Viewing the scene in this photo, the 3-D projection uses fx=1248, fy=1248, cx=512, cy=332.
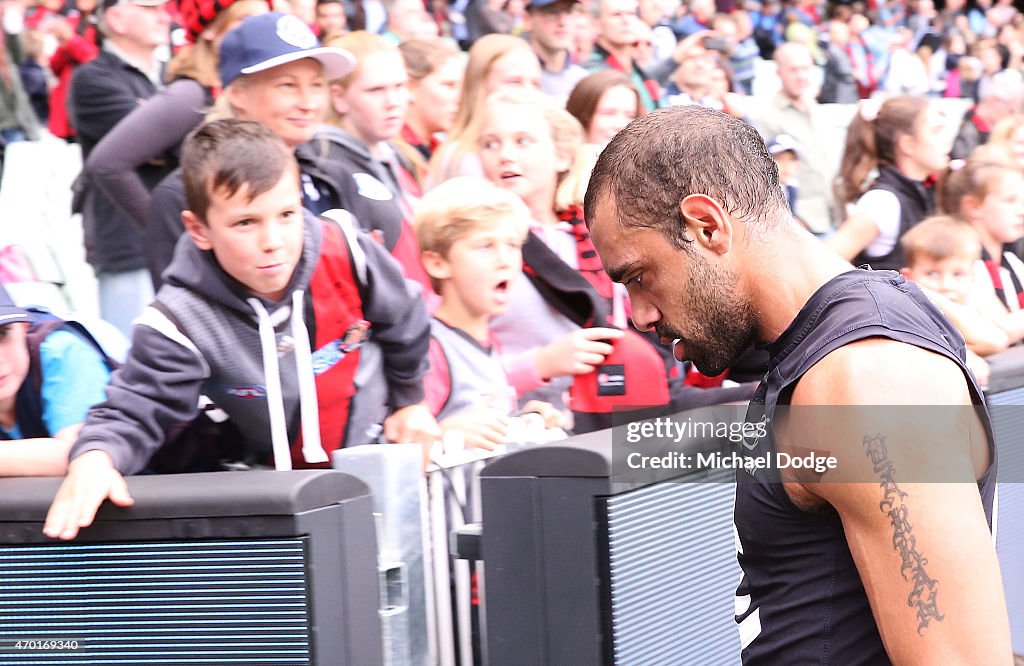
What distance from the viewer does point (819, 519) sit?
1686 millimetres

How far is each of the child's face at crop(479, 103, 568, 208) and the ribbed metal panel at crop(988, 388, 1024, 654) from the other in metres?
1.76

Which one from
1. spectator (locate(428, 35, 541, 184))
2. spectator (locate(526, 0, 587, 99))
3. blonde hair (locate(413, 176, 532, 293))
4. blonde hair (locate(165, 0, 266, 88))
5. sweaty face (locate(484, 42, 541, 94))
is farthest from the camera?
spectator (locate(526, 0, 587, 99))

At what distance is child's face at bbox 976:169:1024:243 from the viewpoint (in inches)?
219

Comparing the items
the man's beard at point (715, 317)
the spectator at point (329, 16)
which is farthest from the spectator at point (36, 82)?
the man's beard at point (715, 317)

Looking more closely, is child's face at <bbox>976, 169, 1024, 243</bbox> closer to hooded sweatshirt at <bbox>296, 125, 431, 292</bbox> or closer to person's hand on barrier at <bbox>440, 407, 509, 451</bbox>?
hooded sweatshirt at <bbox>296, 125, 431, 292</bbox>

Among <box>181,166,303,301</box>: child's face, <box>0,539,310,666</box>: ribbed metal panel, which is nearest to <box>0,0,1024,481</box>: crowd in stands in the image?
<box>181,166,303,301</box>: child's face

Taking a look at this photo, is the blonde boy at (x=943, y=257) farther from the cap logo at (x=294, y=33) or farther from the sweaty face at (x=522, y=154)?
the cap logo at (x=294, y=33)

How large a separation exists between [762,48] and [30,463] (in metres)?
13.4

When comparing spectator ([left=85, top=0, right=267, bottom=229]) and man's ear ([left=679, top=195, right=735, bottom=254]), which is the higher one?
spectator ([left=85, top=0, right=267, bottom=229])

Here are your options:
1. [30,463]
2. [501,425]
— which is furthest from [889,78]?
[30,463]

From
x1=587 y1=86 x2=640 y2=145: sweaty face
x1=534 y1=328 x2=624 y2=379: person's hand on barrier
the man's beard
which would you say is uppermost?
x1=587 y1=86 x2=640 y2=145: sweaty face

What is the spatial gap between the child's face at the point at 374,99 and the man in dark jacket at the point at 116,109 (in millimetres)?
775

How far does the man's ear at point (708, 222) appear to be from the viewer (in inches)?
69.2

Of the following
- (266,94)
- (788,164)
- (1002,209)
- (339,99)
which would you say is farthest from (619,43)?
(266,94)
